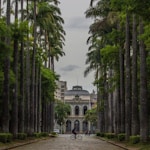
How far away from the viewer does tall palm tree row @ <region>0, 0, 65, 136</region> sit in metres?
32.9

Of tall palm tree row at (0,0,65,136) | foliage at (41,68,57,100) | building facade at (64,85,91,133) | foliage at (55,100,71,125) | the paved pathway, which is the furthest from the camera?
building facade at (64,85,91,133)

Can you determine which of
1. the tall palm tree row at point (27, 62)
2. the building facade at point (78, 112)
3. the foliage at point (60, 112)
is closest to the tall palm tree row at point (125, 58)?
the tall palm tree row at point (27, 62)

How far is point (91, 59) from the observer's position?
69312 mm

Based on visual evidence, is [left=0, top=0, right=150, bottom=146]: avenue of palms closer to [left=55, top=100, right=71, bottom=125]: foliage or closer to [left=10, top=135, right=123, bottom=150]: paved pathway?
[left=10, top=135, right=123, bottom=150]: paved pathway

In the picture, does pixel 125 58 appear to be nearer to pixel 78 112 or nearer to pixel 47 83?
pixel 47 83

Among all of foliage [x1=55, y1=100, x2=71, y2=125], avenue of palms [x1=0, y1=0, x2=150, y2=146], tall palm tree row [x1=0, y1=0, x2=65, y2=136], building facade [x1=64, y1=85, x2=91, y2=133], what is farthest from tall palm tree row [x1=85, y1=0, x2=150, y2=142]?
building facade [x1=64, y1=85, x2=91, y2=133]

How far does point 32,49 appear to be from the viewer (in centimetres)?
5269

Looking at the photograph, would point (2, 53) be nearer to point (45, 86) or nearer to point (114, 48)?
point (114, 48)

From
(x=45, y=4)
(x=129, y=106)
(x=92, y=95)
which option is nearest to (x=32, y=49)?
(x=45, y=4)

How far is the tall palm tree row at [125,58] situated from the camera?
1051 inches

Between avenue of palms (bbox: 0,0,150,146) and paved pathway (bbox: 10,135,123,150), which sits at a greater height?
avenue of palms (bbox: 0,0,150,146)

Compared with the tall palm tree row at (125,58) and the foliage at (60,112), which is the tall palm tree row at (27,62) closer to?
the tall palm tree row at (125,58)

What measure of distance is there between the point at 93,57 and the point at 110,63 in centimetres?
2356

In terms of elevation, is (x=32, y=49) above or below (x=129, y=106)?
above
